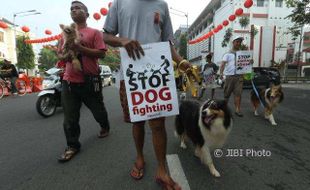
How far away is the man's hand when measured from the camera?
224 centimetres

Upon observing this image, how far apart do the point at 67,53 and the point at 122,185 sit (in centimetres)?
192

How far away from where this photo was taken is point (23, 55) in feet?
146

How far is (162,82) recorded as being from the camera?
2.37 metres

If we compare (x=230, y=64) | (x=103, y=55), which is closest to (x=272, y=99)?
(x=230, y=64)

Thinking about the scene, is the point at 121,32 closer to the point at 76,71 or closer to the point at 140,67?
the point at 140,67

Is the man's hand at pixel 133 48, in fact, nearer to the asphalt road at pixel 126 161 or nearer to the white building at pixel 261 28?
the asphalt road at pixel 126 161

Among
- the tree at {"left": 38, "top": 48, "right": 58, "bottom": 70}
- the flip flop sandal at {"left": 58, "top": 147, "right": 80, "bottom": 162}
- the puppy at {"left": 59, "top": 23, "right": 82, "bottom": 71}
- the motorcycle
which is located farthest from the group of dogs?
the tree at {"left": 38, "top": 48, "right": 58, "bottom": 70}

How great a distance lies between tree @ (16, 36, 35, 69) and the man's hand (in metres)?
48.7

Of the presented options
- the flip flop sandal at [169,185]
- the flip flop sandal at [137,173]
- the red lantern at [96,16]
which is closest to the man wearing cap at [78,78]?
the flip flop sandal at [137,173]

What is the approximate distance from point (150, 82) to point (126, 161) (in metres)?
1.45

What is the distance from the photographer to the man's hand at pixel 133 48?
88.4 inches

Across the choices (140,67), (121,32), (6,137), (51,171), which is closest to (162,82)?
(140,67)

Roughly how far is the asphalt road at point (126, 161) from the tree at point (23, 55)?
45131mm

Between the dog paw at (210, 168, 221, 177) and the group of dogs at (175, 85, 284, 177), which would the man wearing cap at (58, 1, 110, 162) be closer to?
the group of dogs at (175, 85, 284, 177)
